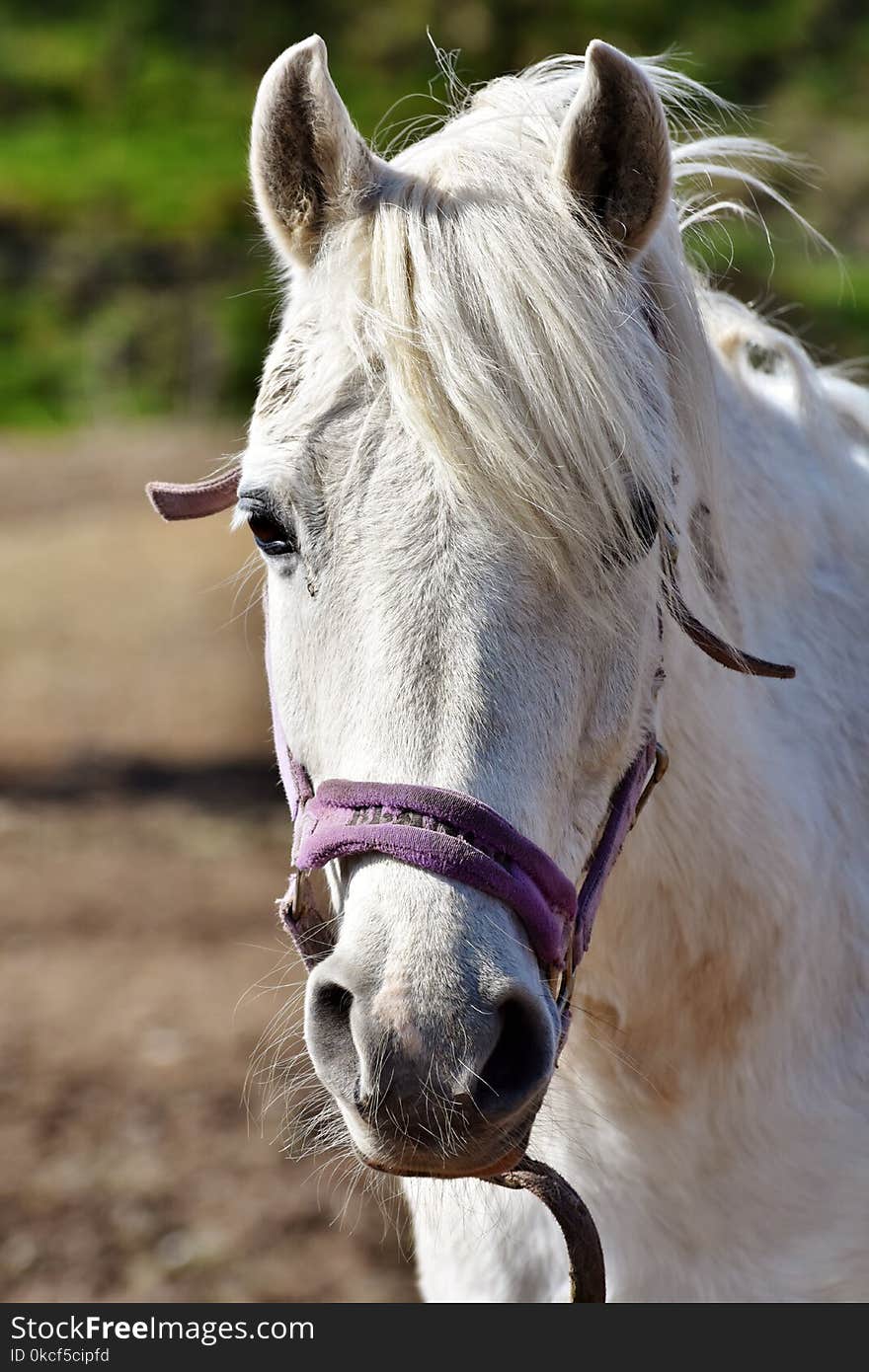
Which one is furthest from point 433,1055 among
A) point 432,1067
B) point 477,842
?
point 477,842

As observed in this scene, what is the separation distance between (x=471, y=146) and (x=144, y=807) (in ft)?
19.8

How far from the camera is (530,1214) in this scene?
232cm

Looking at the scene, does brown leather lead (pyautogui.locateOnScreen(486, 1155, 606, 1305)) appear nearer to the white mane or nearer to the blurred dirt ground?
the blurred dirt ground

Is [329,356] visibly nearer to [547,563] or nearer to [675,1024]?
[547,563]

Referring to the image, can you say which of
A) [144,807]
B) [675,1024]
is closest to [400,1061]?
[675,1024]

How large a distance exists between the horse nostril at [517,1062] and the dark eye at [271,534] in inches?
26.9

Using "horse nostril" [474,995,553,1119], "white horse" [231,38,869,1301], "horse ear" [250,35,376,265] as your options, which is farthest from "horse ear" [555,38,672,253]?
"horse nostril" [474,995,553,1119]

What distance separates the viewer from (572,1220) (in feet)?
6.25

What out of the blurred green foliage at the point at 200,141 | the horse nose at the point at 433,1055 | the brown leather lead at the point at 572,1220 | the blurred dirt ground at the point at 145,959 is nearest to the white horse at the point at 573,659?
the horse nose at the point at 433,1055

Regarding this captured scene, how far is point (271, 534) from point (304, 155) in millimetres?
530

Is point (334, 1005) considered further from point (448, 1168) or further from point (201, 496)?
point (201, 496)

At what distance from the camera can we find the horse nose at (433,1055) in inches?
58.8
